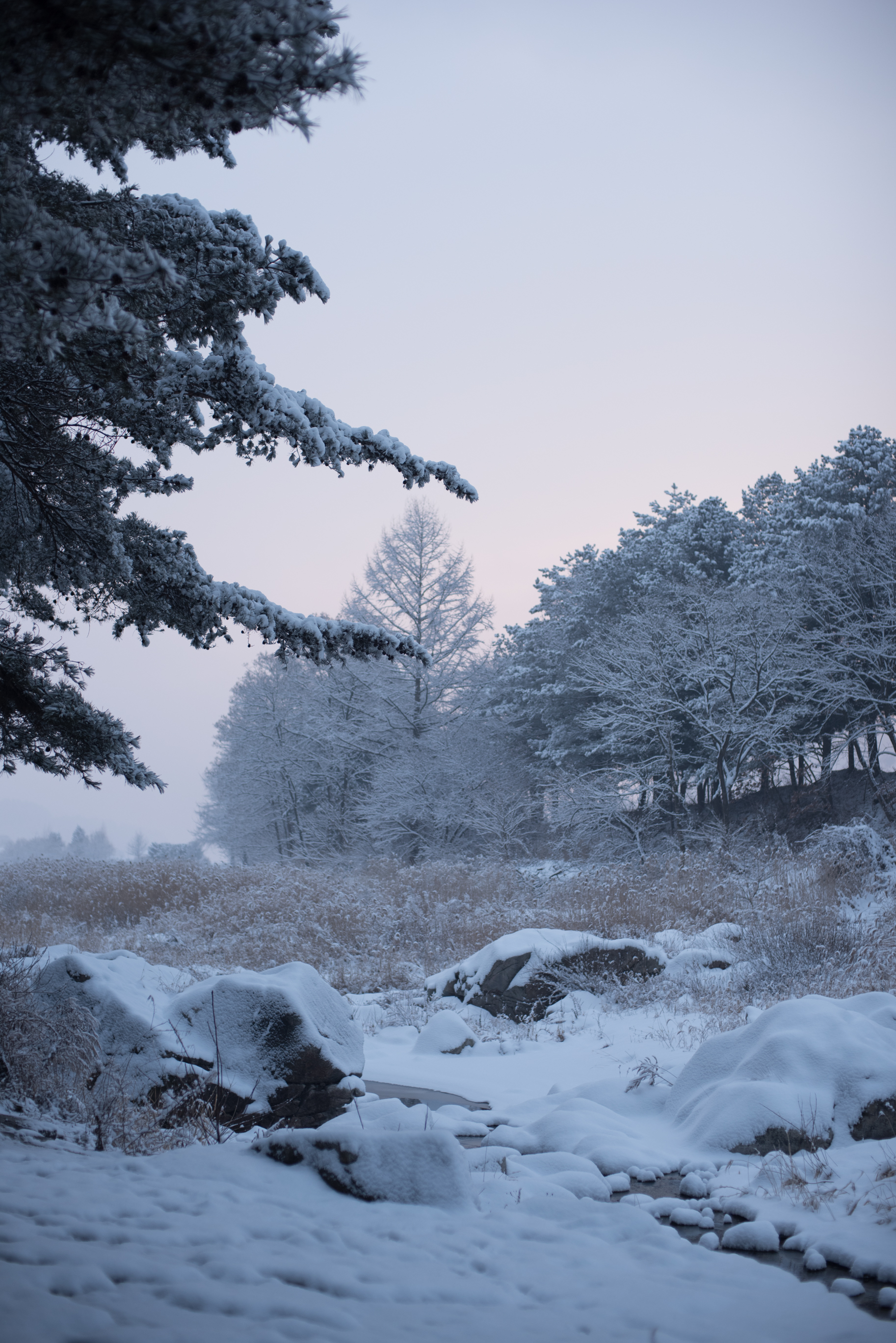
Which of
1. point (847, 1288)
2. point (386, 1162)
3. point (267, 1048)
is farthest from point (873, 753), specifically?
point (386, 1162)

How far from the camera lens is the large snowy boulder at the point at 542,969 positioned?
27.3ft

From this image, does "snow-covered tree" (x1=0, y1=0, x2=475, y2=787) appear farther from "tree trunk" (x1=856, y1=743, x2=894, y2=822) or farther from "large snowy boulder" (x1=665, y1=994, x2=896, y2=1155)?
"tree trunk" (x1=856, y1=743, x2=894, y2=822)

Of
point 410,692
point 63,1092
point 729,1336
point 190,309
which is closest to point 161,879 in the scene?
point 410,692

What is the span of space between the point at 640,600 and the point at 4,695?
18908mm

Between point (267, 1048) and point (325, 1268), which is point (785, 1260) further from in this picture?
point (267, 1048)

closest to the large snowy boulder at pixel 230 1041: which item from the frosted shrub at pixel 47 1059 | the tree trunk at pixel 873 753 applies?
the frosted shrub at pixel 47 1059

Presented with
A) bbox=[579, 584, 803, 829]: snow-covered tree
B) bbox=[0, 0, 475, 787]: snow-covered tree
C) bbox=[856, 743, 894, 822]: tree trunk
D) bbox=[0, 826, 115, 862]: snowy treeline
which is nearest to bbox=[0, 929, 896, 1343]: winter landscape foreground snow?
bbox=[0, 0, 475, 787]: snow-covered tree

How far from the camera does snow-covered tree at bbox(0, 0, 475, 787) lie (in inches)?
90.0

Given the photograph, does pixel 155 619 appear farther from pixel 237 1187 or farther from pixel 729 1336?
pixel 729 1336

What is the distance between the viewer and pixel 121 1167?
301cm

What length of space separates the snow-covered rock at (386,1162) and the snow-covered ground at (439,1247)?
4 centimetres

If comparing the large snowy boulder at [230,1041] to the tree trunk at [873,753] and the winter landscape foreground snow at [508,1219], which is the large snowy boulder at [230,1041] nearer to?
the winter landscape foreground snow at [508,1219]

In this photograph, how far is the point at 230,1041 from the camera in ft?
17.6

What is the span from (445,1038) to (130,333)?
6.74 metres
